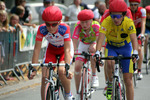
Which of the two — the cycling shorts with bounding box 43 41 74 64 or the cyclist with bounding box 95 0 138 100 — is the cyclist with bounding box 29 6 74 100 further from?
the cyclist with bounding box 95 0 138 100

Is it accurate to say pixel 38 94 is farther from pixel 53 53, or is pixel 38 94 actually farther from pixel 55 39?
pixel 55 39

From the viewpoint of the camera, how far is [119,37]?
296 inches

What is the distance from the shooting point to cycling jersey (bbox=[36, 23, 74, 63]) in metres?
6.97

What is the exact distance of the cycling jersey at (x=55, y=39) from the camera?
274 inches

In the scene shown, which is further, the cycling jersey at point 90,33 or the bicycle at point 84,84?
the cycling jersey at point 90,33

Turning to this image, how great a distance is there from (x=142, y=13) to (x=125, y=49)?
338 centimetres

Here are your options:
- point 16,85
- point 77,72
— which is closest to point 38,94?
point 16,85

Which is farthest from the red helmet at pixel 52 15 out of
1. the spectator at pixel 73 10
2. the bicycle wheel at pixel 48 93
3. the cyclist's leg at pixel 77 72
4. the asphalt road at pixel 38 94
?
the spectator at pixel 73 10

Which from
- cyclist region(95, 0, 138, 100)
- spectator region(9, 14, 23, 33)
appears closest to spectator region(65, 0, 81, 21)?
spectator region(9, 14, 23, 33)

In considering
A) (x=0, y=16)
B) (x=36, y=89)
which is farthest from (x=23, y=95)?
(x=0, y=16)

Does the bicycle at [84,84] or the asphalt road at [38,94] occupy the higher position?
the bicycle at [84,84]

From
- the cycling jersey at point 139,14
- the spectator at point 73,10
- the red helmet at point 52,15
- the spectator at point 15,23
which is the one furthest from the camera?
the spectator at point 73,10

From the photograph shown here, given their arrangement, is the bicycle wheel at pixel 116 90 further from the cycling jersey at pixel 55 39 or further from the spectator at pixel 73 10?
the spectator at pixel 73 10

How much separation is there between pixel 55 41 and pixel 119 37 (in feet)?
3.83
